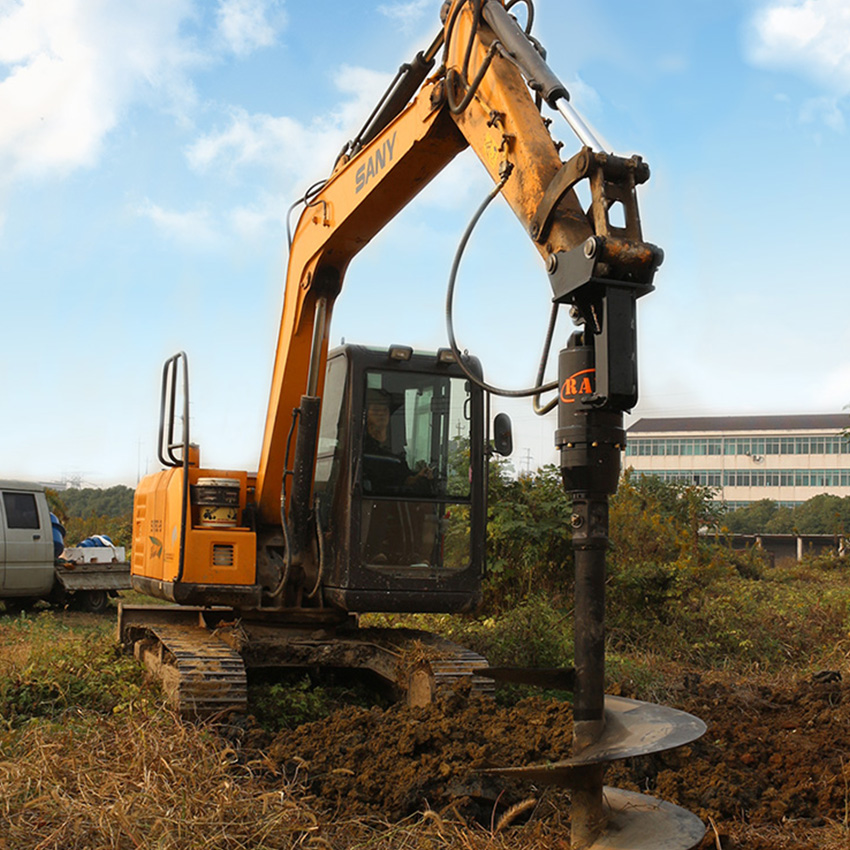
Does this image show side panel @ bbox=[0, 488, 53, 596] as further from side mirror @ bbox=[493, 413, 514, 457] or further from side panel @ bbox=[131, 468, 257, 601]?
side mirror @ bbox=[493, 413, 514, 457]

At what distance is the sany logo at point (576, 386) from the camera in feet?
12.5

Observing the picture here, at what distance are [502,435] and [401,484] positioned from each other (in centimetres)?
78

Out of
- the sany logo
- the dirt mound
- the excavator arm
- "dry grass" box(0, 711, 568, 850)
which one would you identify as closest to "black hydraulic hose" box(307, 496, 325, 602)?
the excavator arm

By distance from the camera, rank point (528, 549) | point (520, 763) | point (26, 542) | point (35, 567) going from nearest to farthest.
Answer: point (520, 763), point (528, 549), point (26, 542), point (35, 567)

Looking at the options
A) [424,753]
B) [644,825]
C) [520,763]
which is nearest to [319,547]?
[424,753]

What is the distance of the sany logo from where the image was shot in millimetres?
3811

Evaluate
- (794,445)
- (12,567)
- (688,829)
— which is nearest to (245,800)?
(688,829)

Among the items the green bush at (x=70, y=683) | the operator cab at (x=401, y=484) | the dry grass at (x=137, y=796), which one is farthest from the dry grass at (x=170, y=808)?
the operator cab at (x=401, y=484)

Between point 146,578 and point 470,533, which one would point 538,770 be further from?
point 146,578

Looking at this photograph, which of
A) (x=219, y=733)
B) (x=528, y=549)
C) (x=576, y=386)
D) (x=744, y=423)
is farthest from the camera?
(x=744, y=423)

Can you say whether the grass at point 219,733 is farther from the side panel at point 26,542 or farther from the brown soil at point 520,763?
the side panel at point 26,542

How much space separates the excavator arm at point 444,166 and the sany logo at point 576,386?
373mm

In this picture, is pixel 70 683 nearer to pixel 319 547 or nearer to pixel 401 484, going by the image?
pixel 319 547

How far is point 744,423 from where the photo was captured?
75.5 metres
